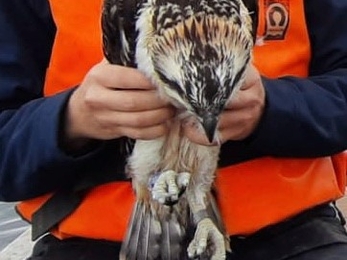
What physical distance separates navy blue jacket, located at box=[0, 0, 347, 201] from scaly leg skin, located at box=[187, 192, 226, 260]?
0.52 ft

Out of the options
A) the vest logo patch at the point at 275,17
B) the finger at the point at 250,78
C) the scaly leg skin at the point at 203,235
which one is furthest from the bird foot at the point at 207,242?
the vest logo patch at the point at 275,17

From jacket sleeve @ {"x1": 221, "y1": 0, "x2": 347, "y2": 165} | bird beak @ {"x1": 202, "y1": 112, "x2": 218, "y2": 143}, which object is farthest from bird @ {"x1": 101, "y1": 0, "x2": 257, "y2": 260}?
jacket sleeve @ {"x1": 221, "y1": 0, "x2": 347, "y2": 165}

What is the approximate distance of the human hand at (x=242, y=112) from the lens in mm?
1948

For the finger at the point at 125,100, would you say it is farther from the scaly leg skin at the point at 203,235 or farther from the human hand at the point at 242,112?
the scaly leg skin at the point at 203,235

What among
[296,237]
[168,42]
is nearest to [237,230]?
[296,237]

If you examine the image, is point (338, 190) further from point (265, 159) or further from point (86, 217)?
point (86, 217)

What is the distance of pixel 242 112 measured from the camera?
2.02 m

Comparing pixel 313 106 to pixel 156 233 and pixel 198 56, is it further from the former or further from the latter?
pixel 198 56

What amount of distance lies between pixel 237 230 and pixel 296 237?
107 millimetres

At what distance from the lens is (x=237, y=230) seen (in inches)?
87.2

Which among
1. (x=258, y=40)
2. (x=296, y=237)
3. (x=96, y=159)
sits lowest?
(x=296, y=237)

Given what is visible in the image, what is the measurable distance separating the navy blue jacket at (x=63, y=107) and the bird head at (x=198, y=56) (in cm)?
37

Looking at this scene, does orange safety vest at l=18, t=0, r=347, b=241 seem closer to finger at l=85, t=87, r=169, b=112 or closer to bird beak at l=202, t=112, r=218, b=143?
finger at l=85, t=87, r=169, b=112

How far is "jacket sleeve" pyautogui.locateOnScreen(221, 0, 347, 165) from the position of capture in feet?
7.11
